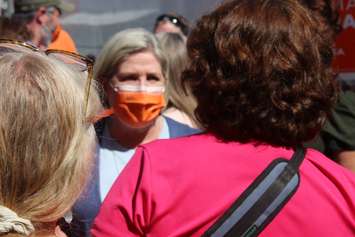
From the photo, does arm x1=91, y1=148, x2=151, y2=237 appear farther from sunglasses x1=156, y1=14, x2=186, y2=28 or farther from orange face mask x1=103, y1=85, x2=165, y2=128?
sunglasses x1=156, y1=14, x2=186, y2=28

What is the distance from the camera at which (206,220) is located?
5.76 feet

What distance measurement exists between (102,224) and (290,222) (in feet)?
1.51

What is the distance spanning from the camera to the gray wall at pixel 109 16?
21.2 feet

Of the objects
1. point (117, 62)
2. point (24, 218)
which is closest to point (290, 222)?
point (24, 218)

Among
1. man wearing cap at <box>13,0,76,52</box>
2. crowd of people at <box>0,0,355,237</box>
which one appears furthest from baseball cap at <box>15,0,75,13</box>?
crowd of people at <box>0,0,355,237</box>

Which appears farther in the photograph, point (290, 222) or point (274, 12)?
point (274, 12)

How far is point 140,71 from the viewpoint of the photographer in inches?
135

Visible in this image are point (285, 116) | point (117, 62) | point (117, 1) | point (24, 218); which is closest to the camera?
point (24, 218)

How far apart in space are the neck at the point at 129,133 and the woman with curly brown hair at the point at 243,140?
131cm

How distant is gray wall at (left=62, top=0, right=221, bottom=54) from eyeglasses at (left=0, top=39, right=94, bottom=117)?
4.74m

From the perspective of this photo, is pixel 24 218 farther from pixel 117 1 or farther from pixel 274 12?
pixel 117 1

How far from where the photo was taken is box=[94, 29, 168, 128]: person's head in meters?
3.30

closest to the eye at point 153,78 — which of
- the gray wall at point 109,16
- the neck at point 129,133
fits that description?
the neck at point 129,133

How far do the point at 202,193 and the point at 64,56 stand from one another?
0.47 m
